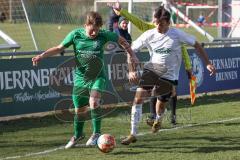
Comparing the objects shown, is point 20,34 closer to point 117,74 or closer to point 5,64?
point 117,74

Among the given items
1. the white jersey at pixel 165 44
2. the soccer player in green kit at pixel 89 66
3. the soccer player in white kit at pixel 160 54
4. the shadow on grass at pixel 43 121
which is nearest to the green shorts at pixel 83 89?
the soccer player in green kit at pixel 89 66

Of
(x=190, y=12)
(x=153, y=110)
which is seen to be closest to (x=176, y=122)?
(x=153, y=110)

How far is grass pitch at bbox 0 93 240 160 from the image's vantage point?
9.21 meters

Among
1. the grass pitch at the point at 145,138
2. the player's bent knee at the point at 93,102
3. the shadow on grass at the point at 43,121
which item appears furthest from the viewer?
the shadow on grass at the point at 43,121

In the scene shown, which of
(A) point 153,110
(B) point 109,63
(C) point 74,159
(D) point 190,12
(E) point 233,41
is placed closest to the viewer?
(C) point 74,159

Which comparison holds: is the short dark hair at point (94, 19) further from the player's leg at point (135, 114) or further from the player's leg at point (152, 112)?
the player's leg at point (152, 112)

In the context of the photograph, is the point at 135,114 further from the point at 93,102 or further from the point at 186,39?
the point at 186,39

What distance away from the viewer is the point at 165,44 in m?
10.2

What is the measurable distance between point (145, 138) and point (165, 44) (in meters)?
1.60

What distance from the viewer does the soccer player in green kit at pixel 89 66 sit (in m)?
9.71

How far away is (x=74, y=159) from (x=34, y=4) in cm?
1140

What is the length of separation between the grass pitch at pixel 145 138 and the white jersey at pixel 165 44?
1.28 meters

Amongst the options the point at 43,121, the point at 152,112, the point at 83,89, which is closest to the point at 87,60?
the point at 83,89

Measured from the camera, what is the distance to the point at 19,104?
12.9m
